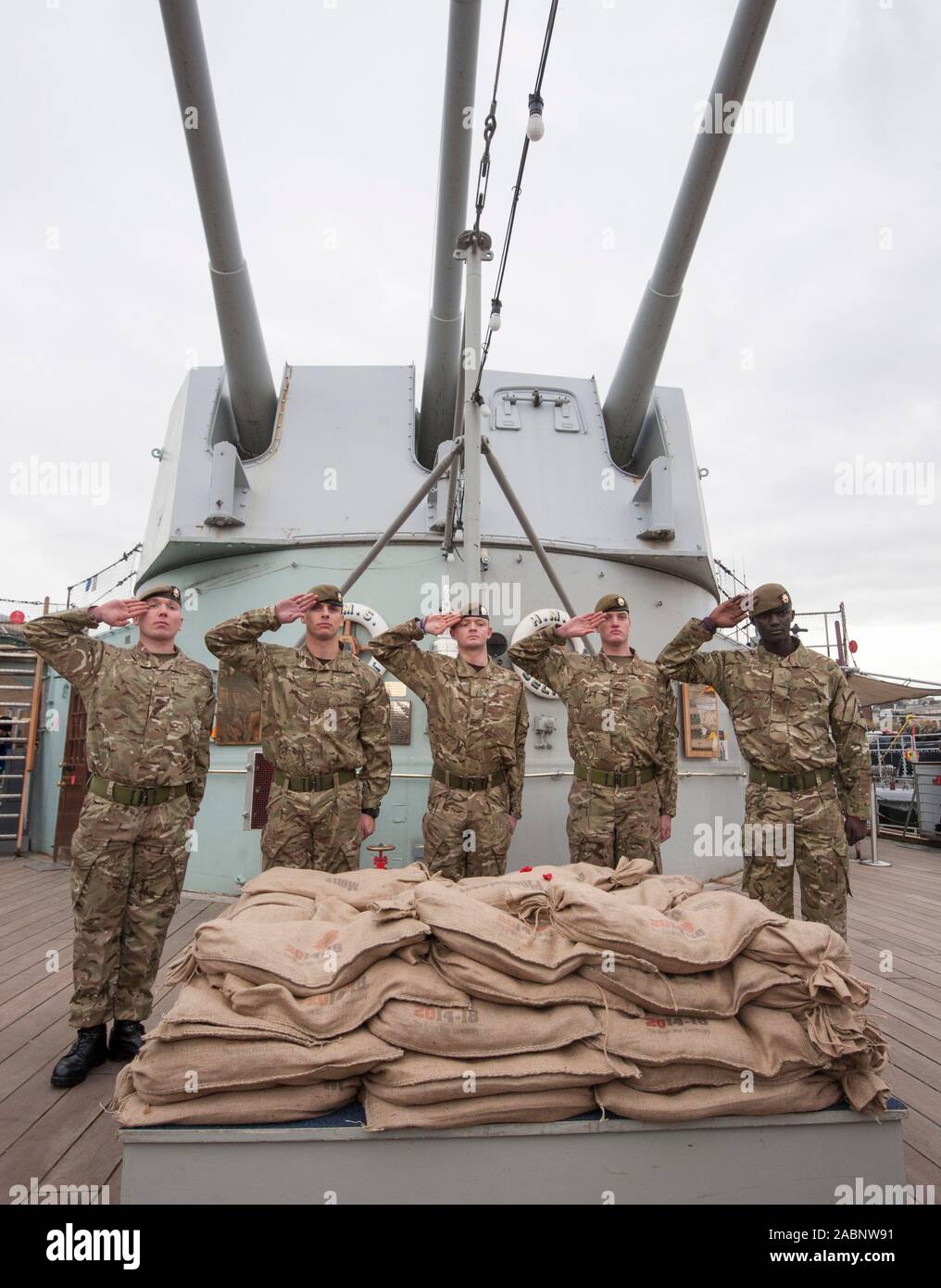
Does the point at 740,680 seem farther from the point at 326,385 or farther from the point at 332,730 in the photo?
the point at 326,385

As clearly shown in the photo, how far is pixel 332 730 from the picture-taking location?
337 centimetres

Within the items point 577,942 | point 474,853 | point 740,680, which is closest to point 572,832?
point 474,853

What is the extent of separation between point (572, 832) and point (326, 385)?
4183 millimetres

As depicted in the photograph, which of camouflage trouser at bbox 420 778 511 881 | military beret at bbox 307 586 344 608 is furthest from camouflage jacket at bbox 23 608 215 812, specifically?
camouflage trouser at bbox 420 778 511 881

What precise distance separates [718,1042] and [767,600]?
6.61 feet

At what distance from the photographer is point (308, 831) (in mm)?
3312

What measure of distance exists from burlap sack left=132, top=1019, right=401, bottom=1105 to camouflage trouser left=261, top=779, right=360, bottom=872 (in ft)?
5.42

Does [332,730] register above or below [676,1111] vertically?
above

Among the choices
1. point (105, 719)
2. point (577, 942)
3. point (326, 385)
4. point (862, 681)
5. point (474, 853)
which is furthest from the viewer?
point (862, 681)

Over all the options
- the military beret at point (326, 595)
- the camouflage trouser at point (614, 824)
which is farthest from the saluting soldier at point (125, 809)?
the camouflage trouser at point (614, 824)

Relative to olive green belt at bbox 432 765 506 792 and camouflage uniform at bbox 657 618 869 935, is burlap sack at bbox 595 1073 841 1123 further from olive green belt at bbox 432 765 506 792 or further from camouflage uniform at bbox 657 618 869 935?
olive green belt at bbox 432 765 506 792

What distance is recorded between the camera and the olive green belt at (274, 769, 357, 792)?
10.9ft

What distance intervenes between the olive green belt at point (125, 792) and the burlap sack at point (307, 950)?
115 centimetres

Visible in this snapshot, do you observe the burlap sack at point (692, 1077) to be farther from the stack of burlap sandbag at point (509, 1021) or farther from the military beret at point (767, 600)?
the military beret at point (767, 600)
